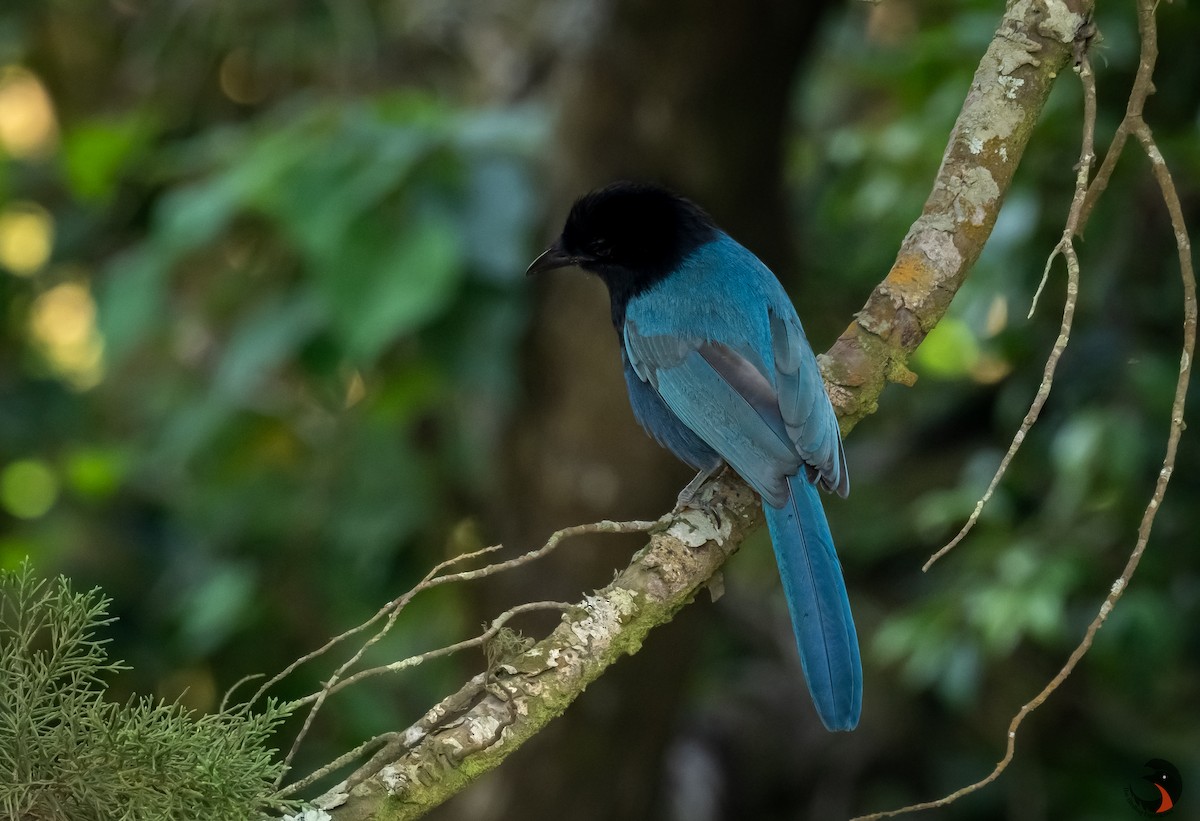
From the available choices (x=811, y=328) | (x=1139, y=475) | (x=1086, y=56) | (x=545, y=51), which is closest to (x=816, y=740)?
(x=811, y=328)

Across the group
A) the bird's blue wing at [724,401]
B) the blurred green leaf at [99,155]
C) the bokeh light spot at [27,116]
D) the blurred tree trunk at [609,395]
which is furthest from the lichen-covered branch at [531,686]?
the bokeh light spot at [27,116]

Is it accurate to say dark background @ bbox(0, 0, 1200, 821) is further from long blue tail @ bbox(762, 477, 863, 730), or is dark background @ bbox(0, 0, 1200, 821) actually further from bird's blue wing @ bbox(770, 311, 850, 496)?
long blue tail @ bbox(762, 477, 863, 730)

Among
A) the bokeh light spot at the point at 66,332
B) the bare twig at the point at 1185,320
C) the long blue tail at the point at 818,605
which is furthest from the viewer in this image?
the bokeh light spot at the point at 66,332

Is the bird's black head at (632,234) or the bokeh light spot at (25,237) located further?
the bokeh light spot at (25,237)

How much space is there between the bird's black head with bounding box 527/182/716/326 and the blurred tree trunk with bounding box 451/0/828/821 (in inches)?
43.7

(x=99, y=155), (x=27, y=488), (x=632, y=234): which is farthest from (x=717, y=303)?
(x=27, y=488)

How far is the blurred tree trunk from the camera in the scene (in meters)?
4.80

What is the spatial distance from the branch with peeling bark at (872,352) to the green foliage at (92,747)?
378 millimetres

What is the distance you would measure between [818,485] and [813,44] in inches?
109

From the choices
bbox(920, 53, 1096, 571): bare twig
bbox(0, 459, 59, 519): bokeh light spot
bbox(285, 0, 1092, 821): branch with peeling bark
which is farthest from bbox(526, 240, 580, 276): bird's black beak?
bbox(0, 459, 59, 519): bokeh light spot

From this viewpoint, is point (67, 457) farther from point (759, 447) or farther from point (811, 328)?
point (759, 447)

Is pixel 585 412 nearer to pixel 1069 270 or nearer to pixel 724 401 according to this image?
pixel 724 401

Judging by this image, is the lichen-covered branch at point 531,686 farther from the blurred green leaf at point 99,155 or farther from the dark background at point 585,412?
the blurred green leaf at point 99,155

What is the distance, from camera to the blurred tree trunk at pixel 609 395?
4797 millimetres
